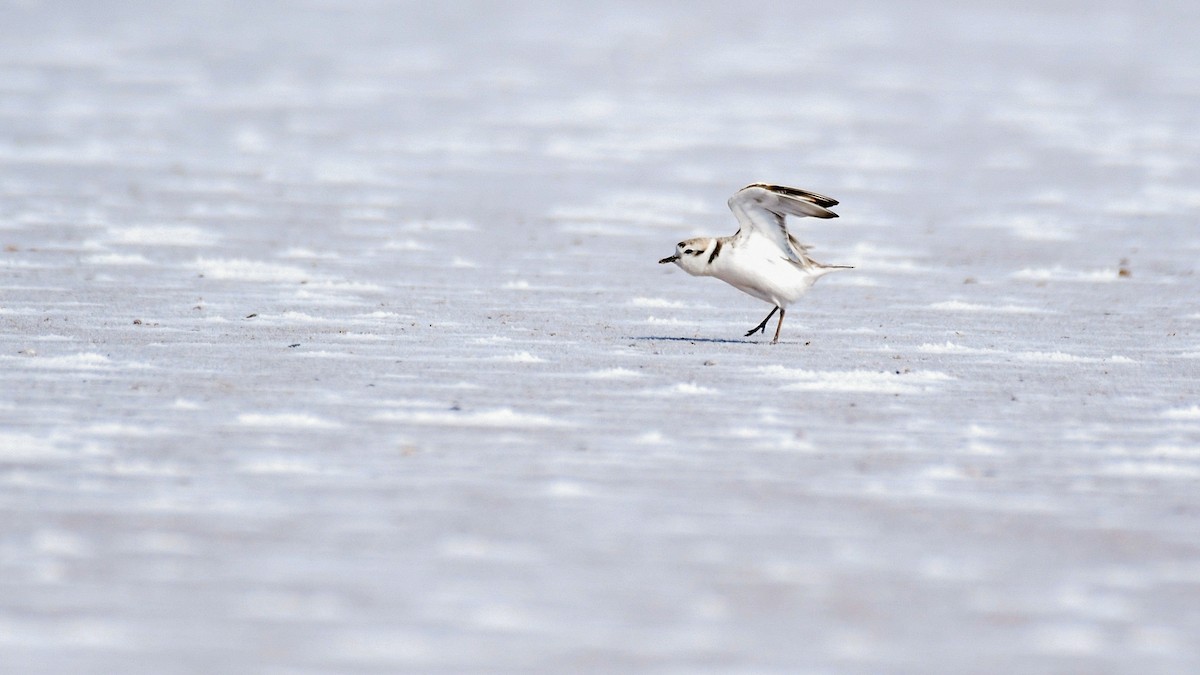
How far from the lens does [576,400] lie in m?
7.28

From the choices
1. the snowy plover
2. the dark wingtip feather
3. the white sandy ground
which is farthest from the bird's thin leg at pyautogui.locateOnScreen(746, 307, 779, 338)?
the dark wingtip feather

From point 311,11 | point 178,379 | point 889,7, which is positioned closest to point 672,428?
point 178,379

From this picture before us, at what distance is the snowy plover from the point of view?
9023 mm

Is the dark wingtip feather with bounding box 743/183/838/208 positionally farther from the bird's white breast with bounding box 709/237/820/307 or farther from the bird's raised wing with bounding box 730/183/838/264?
the bird's white breast with bounding box 709/237/820/307

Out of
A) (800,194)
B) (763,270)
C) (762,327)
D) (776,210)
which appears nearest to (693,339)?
(762,327)

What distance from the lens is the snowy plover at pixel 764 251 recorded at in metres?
9.02

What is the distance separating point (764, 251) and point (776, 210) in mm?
214

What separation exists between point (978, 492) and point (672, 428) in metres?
1.28

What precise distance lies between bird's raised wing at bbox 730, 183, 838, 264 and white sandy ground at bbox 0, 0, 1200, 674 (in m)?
0.49

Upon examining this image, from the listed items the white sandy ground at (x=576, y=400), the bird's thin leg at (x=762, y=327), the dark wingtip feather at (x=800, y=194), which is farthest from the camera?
the bird's thin leg at (x=762, y=327)

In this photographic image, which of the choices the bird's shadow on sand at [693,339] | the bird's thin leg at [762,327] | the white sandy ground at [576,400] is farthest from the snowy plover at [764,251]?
the white sandy ground at [576,400]

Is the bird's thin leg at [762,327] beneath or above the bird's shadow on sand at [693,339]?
above

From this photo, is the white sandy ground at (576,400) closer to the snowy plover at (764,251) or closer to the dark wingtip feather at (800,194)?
the snowy plover at (764,251)

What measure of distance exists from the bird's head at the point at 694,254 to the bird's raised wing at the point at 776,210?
16 cm
